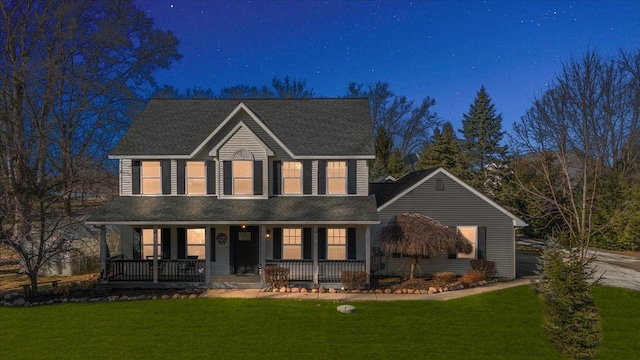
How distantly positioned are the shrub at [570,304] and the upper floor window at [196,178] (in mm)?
14252

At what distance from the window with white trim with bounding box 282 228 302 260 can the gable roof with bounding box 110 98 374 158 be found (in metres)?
3.59

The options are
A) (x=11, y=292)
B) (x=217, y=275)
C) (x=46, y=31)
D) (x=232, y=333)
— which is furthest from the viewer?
(x=46, y=31)

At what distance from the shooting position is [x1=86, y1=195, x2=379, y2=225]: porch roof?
16.1 meters

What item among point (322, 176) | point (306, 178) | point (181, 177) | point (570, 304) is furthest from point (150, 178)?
point (570, 304)

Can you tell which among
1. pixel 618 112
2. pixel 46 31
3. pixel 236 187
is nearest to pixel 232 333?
pixel 236 187

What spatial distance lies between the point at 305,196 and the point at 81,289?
10384 mm

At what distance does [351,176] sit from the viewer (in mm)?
18531

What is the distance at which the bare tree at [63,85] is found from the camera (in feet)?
64.3

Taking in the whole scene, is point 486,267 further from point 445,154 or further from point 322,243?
point 445,154

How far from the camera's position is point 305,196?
18.4 m

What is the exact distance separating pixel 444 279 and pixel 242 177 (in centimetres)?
1012

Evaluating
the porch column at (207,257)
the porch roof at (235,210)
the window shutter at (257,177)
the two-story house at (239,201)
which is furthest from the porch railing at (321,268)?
the window shutter at (257,177)

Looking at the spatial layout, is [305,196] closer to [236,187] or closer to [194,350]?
[236,187]

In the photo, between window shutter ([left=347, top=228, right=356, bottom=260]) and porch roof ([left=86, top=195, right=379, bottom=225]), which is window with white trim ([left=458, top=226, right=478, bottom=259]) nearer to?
porch roof ([left=86, top=195, right=379, bottom=225])
